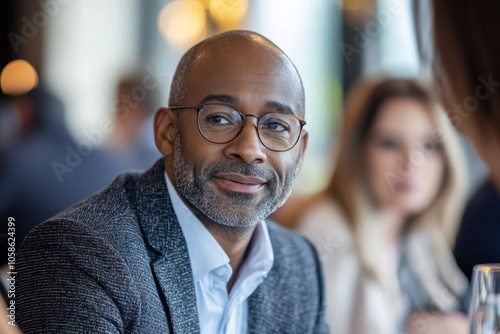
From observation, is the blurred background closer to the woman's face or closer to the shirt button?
the woman's face

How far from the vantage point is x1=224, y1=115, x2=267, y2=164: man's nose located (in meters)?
1.15

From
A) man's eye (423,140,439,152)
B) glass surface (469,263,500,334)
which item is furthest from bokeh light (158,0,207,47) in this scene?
glass surface (469,263,500,334)

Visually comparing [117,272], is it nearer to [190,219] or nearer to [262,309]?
[190,219]

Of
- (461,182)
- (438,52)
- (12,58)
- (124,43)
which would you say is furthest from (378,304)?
(124,43)

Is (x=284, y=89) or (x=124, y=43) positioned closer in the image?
(x=284, y=89)

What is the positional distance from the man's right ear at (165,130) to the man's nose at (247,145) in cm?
14

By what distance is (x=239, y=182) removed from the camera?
1165mm

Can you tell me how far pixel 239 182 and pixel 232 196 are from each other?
2 centimetres

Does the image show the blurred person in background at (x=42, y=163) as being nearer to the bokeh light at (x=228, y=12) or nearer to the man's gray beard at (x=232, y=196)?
the man's gray beard at (x=232, y=196)

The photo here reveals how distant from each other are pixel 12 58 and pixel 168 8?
1859 mm

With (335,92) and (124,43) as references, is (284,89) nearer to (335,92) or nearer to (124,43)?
(335,92)

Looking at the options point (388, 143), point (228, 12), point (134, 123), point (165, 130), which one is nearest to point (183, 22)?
point (228, 12)

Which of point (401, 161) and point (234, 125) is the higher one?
point (234, 125)

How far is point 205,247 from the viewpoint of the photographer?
1.27 meters
